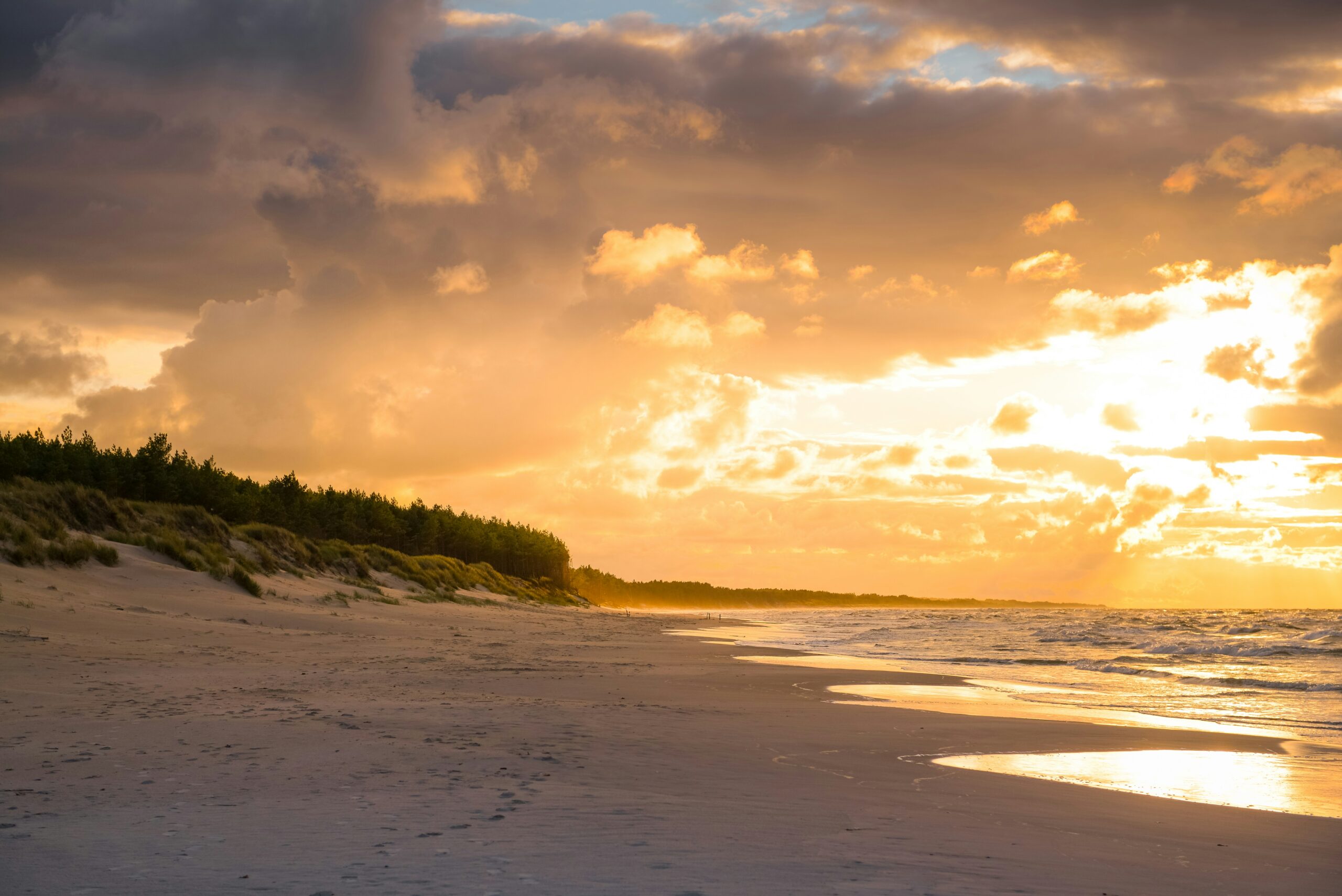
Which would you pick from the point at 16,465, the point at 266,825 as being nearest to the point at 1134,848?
the point at 266,825

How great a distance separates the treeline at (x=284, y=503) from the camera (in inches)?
2348

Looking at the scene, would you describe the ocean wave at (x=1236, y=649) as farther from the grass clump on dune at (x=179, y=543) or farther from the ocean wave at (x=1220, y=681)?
the grass clump on dune at (x=179, y=543)

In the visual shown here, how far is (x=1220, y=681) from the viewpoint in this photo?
63.7 feet

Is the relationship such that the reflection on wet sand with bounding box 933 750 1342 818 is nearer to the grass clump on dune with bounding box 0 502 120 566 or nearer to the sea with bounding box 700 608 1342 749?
the sea with bounding box 700 608 1342 749

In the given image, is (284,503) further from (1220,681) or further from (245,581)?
(1220,681)

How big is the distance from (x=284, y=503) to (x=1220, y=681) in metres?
76.1

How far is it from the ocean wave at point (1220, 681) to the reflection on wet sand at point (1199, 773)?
9.93 metres

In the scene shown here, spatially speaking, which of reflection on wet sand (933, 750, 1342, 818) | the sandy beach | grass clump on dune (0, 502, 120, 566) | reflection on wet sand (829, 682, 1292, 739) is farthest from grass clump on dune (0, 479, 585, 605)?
reflection on wet sand (933, 750, 1342, 818)

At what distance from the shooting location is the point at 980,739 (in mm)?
10461

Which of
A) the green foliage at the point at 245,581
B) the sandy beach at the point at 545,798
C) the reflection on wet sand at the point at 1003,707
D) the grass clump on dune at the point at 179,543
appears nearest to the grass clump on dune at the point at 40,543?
the grass clump on dune at the point at 179,543

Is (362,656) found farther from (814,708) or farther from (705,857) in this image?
(705,857)

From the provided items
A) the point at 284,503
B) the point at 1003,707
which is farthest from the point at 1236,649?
the point at 284,503

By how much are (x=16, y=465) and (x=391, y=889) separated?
2486 inches

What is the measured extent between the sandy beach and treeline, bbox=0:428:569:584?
29267mm
